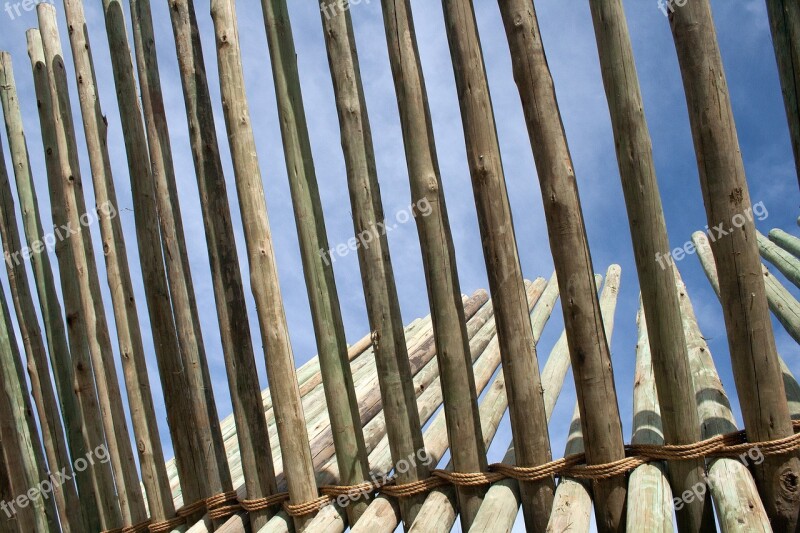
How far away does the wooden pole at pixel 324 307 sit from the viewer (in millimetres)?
2975

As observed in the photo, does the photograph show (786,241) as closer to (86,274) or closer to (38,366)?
(86,274)

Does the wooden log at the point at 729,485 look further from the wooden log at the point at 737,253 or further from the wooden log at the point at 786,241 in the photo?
the wooden log at the point at 786,241

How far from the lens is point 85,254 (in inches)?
152

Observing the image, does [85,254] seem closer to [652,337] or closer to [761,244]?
[652,337]

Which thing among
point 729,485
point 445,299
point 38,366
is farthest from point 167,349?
point 729,485

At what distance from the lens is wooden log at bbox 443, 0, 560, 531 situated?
2609 mm

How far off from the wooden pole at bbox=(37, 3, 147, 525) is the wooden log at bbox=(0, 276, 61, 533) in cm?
51

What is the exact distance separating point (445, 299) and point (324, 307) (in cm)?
51

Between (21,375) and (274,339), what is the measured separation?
1.89 metres

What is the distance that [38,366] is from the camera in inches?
163

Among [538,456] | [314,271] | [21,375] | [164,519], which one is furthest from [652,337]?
[21,375]

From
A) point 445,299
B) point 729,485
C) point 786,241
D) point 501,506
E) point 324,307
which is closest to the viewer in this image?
Result: point 729,485

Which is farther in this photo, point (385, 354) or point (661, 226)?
point (385, 354)

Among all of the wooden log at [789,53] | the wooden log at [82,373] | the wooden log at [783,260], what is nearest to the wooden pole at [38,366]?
the wooden log at [82,373]
